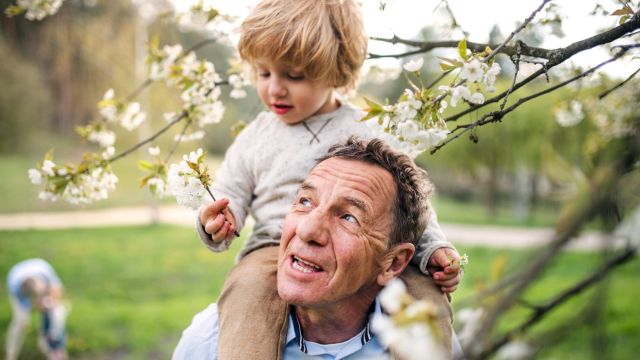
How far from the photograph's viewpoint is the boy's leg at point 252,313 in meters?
1.99

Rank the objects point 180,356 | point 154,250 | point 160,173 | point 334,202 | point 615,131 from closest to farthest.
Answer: point 334,202
point 180,356
point 160,173
point 615,131
point 154,250

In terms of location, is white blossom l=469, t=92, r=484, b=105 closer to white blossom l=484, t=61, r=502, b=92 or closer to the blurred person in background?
white blossom l=484, t=61, r=502, b=92

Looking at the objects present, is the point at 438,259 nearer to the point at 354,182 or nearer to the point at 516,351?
the point at 354,182

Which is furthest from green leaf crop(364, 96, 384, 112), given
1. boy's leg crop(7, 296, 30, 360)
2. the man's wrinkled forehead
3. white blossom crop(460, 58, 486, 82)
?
boy's leg crop(7, 296, 30, 360)

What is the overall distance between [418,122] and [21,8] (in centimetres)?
202

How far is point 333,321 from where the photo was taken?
2102 mm

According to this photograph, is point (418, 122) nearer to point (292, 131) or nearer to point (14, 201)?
point (292, 131)

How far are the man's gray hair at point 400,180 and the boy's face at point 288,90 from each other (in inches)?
10.6

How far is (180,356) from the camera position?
2.15 meters

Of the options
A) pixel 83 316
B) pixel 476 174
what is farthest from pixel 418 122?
pixel 476 174

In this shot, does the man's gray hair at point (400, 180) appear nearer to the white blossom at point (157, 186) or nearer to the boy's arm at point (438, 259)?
the boy's arm at point (438, 259)

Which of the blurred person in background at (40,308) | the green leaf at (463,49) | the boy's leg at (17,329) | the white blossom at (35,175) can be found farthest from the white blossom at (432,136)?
the boy's leg at (17,329)

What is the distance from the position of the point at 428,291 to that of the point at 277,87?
973 millimetres

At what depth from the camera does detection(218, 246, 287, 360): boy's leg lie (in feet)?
6.54
